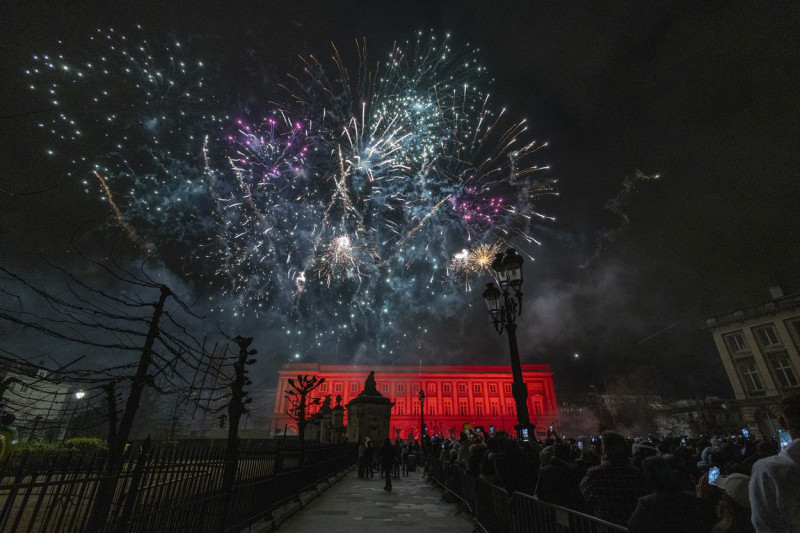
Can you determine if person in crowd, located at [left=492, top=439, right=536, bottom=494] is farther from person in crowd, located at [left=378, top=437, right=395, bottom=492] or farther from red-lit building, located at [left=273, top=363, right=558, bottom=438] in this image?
red-lit building, located at [left=273, top=363, right=558, bottom=438]

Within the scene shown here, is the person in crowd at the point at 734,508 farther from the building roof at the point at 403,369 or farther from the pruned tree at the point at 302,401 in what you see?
the building roof at the point at 403,369

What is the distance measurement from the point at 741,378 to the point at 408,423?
5032 centimetres

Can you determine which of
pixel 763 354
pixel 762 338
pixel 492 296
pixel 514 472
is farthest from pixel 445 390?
pixel 514 472

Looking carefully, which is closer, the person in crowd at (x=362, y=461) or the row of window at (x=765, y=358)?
the person in crowd at (x=362, y=461)

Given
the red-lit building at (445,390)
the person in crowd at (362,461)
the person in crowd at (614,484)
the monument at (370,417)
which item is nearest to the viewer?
the person in crowd at (614,484)

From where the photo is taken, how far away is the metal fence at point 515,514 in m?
3.21

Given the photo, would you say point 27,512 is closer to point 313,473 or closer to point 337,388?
point 313,473

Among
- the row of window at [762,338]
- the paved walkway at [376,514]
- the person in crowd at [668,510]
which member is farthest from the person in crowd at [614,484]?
the row of window at [762,338]

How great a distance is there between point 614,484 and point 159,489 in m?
5.89

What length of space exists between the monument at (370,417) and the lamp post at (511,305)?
1758cm

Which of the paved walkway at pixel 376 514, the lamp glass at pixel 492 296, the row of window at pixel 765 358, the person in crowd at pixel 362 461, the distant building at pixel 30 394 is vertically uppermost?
the row of window at pixel 765 358

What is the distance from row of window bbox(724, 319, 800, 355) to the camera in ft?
120

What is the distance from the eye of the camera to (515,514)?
478 cm

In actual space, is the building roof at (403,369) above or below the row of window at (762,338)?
above
